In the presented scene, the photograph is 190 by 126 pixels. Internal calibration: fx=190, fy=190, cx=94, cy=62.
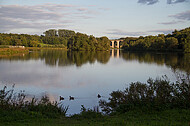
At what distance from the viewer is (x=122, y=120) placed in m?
5.40

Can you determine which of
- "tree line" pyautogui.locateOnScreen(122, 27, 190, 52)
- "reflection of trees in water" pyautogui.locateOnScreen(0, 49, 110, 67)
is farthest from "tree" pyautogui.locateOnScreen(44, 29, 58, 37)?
Answer: "reflection of trees in water" pyautogui.locateOnScreen(0, 49, 110, 67)

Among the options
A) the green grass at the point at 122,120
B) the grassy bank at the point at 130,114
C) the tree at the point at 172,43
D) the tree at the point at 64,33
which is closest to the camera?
the green grass at the point at 122,120

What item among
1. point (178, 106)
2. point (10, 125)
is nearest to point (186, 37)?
point (178, 106)

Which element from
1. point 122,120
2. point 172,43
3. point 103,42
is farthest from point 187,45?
point 122,120

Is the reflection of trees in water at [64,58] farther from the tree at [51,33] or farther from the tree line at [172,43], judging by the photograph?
the tree at [51,33]

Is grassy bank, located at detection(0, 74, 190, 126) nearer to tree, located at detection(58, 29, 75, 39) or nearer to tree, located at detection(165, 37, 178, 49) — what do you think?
tree, located at detection(165, 37, 178, 49)

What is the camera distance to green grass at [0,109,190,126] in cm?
509

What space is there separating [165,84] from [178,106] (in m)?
1.09

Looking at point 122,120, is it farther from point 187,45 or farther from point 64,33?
point 64,33

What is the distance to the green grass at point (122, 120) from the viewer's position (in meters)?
5.09

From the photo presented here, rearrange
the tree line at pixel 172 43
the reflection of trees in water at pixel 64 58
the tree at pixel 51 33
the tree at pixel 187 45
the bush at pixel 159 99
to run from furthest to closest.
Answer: the tree at pixel 51 33, the tree line at pixel 172 43, the tree at pixel 187 45, the reflection of trees in water at pixel 64 58, the bush at pixel 159 99

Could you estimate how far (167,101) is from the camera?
6898 mm

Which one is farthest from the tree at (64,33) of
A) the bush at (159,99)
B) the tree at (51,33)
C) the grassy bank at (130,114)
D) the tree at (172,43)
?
the grassy bank at (130,114)

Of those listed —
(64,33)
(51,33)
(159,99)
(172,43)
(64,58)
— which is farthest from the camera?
(64,33)
